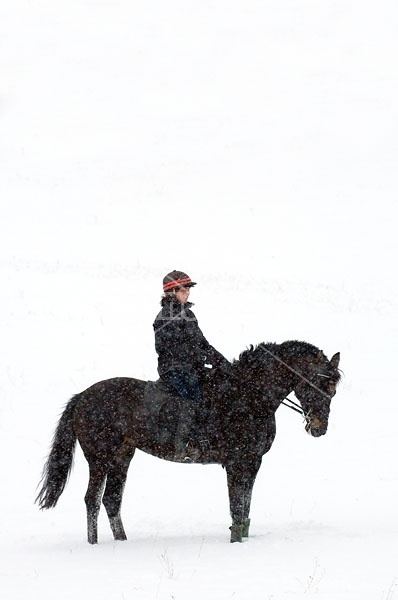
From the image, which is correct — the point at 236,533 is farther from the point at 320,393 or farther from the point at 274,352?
the point at 274,352

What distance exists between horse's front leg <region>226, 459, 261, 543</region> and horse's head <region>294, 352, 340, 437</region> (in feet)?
2.72

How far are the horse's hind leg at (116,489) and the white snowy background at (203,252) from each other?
0.24 meters

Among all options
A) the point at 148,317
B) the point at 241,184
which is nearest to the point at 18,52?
the point at 241,184

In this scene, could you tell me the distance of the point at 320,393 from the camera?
27.4 feet

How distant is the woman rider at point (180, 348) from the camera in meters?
8.77

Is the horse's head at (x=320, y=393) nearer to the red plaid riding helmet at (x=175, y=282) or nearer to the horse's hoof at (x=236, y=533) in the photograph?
the horse's hoof at (x=236, y=533)

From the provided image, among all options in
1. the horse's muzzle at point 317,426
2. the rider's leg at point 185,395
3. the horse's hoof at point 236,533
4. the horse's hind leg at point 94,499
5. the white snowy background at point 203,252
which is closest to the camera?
the horse's muzzle at point 317,426

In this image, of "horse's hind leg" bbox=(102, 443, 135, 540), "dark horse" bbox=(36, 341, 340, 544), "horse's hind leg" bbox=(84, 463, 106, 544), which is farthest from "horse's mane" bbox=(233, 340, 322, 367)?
"horse's hind leg" bbox=(84, 463, 106, 544)

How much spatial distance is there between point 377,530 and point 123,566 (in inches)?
118

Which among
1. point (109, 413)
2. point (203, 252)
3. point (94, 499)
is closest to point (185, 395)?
point (109, 413)

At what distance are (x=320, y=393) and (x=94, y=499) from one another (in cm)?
287

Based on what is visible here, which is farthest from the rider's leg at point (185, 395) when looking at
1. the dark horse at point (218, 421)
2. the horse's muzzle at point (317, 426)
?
the horse's muzzle at point (317, 426)

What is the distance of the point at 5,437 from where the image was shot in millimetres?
13930

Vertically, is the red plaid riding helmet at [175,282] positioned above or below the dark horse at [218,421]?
above
